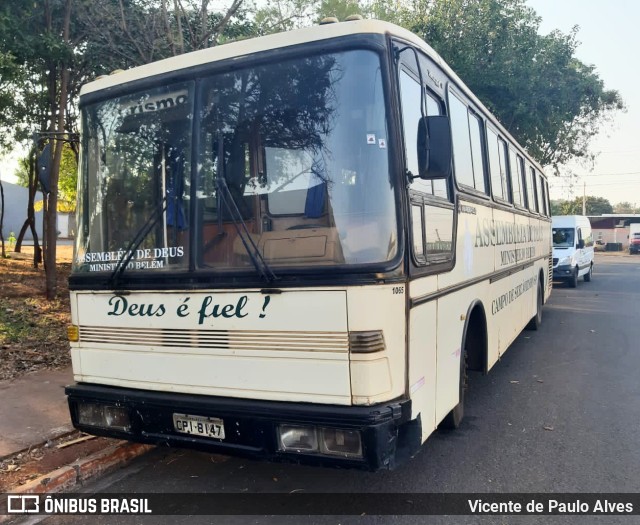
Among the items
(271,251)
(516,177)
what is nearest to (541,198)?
(516,177)

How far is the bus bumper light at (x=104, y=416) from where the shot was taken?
3916mm

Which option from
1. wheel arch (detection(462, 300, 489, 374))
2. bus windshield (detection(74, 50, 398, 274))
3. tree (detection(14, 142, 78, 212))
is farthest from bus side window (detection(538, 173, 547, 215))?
tree (detection(14, 142, 78, 212))

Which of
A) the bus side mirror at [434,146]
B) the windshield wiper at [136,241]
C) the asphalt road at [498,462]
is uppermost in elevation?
the bus side mirror at [434,146]

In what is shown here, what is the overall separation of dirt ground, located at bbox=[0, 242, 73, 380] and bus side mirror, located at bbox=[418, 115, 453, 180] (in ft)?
20.1

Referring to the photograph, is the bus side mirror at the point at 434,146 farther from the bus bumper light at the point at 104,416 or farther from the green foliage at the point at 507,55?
the green foliage at the point at 507,55

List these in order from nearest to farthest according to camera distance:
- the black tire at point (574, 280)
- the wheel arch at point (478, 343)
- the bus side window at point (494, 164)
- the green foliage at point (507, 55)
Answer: the wheel arch at point (478, 343) → the bus side window at point (494, 164) → the green foliage at point (507, 55) → the black tire at point (574, 280)

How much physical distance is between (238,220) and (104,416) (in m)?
1.73

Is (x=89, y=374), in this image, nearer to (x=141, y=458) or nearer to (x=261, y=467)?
(x=141, y=458)

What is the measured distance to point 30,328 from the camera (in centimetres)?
964

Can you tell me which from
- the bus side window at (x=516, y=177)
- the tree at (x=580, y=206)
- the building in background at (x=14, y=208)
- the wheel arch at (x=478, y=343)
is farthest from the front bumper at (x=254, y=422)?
the tree at (x=580, y=206)

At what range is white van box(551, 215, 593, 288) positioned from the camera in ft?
62.6

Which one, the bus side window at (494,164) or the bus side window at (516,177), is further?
the bus side window at (516,177)

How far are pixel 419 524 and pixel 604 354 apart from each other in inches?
244

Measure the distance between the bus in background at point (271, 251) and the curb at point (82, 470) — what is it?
563 millimetres
